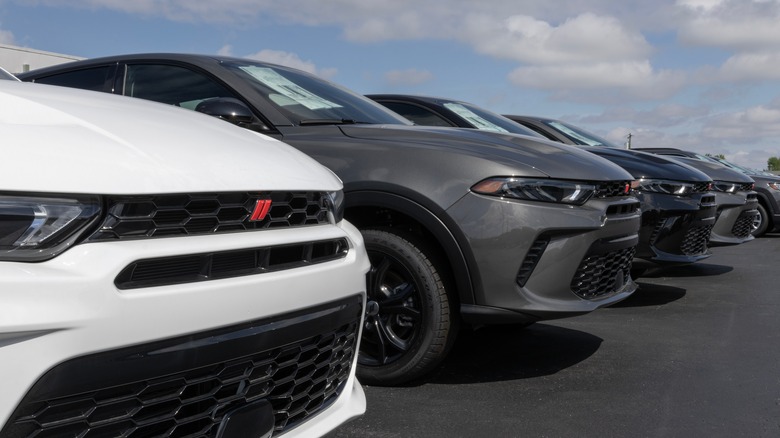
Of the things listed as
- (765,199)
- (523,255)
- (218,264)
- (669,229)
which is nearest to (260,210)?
(218,264)

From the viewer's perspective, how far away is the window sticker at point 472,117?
642 centimetres

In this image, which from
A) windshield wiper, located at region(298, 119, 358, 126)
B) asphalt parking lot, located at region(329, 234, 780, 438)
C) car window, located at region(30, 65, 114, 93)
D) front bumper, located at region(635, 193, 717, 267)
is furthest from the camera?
front bumper, located at region(635, 193, 717, 267)

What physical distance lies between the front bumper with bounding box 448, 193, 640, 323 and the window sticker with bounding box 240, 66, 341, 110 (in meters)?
1.20

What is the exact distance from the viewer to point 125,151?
180 centimetres

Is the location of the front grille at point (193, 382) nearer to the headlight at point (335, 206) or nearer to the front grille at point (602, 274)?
the headlight at point (335, 206)

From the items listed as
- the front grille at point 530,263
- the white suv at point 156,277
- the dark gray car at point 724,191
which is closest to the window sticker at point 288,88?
the front grille at point 530,263

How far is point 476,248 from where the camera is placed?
3.46 meters

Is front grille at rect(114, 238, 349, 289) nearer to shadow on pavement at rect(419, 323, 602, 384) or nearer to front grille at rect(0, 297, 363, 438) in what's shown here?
front grille at rect(0, 297, 363, 438)

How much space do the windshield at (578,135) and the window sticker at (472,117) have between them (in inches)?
76.1

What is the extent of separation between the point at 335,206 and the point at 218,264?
68 cm

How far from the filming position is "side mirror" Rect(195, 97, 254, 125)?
3494mm

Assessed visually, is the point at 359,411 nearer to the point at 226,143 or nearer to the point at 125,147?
the point at 226,143

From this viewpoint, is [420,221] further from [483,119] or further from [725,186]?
[725,186]

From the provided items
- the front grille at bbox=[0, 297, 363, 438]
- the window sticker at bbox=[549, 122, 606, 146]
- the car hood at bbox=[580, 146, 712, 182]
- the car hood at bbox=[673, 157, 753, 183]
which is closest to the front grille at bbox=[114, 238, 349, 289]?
the front grille at bbox=[0, 297, 363, 438]
